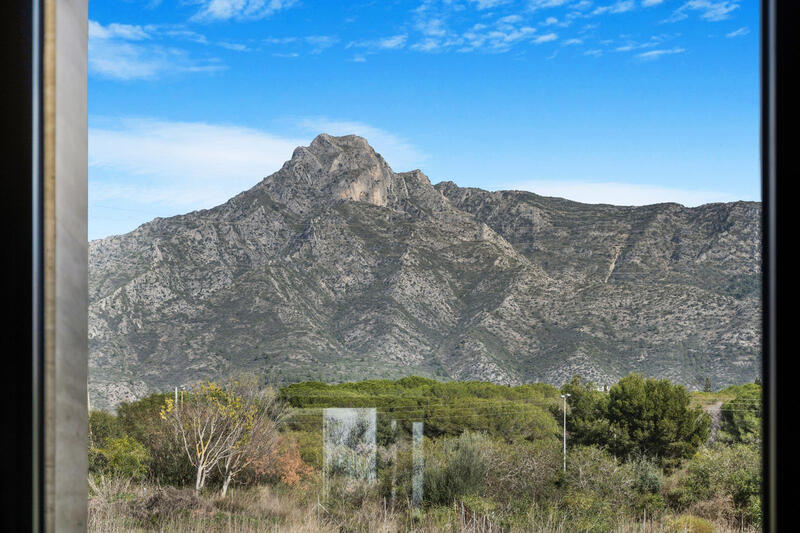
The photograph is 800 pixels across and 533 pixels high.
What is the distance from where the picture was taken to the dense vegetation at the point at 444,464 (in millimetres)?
3383

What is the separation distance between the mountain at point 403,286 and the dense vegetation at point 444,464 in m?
0.14

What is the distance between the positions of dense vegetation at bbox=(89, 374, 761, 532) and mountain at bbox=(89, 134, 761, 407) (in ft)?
0.46

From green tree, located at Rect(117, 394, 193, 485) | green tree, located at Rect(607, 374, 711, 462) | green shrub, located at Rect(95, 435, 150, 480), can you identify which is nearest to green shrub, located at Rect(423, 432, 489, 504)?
green tree, located at Rect(607, 374, 711, 462)

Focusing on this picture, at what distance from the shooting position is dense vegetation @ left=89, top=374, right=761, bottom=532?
3.38m

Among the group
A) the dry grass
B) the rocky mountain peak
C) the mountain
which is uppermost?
the rocky mountain peak

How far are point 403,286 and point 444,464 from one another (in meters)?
1.12

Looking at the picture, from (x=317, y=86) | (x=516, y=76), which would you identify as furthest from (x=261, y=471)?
(x=516, y=76)

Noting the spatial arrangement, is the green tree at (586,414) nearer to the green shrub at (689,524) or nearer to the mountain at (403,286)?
the mountain at (403,286)

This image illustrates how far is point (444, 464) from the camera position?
3.58 m

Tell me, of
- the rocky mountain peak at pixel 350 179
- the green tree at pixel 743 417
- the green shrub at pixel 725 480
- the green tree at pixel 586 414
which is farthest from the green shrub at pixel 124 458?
the green tree at pixel 743 417

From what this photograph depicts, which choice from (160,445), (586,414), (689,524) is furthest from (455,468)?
(160,445)

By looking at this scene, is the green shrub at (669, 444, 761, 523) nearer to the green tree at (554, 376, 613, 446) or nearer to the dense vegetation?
the dense vegetation

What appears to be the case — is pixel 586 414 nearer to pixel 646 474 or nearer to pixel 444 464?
pixel 646 474

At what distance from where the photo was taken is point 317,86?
11.6 feet
